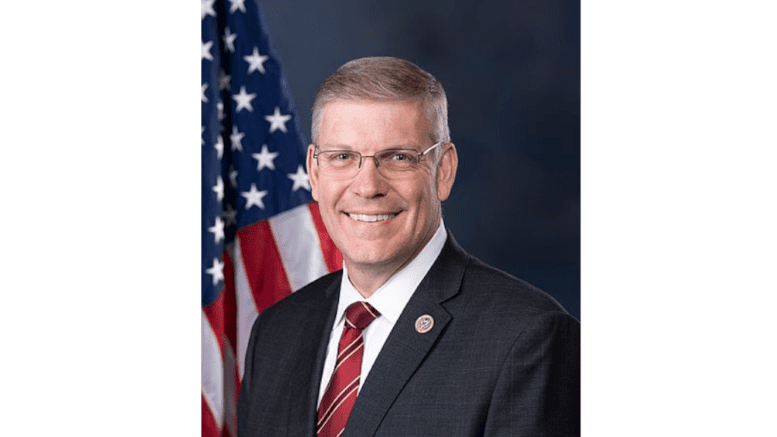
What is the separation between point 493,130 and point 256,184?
959mm

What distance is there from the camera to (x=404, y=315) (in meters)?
2.68

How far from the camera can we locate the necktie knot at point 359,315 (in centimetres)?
279

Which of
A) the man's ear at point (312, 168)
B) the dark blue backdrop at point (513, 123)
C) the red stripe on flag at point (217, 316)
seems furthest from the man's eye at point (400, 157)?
the red stripe on flag at point (217, 316)

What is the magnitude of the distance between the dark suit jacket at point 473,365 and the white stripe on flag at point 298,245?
48cm

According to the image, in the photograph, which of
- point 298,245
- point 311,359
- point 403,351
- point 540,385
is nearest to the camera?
point 540,385

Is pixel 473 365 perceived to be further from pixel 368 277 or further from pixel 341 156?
pixel 341 156

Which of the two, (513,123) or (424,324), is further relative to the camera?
(513,123)

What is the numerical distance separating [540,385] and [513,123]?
2.82 feet

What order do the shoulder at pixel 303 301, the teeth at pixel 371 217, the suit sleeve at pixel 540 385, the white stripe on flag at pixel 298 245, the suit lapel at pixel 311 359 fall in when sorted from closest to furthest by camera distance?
the suit sleeve at pixel 540 385, the teeth at pixel 371 217, the suit lapel at pixel 311 359, the shoulder at pixel 303 301, the white stripe on flag at pixel 298 245

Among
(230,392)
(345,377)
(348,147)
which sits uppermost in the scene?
(348,147)

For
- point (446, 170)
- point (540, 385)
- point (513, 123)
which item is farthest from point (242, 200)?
point (540, 385)

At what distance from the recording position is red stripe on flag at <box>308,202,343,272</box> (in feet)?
10.0

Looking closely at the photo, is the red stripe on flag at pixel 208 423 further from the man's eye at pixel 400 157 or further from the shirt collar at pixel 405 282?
the man's eye at pixel 400 157
